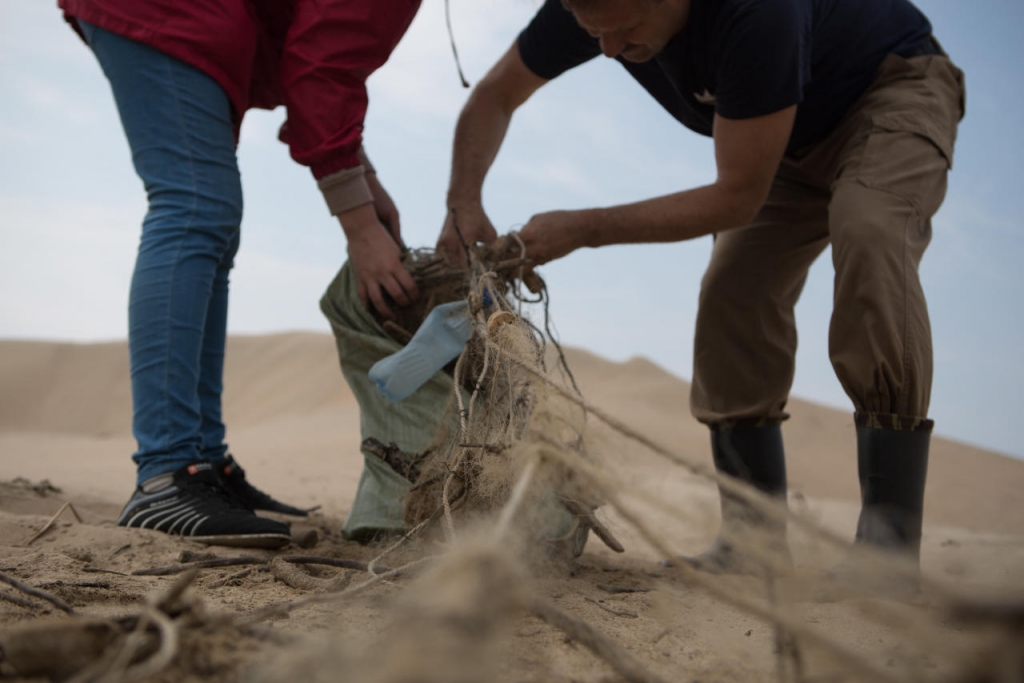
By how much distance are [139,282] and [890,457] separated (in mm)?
1859

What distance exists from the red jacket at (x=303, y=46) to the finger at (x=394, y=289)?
320mm

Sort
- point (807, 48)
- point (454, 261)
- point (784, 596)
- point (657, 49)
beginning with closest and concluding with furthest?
1. point (784, 596)
2. point (807, 48)
3. point (657, 49)
4. point (454, 261)

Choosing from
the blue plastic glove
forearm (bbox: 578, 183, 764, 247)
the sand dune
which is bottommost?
the sand dune

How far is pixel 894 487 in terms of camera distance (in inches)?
69.0

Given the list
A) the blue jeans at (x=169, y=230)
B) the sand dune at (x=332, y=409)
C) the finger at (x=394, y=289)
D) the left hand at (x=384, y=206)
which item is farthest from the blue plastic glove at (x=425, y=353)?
the sand dune at (x=332, y=409)

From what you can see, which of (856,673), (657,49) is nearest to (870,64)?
(657,49)

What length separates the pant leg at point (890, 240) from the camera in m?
1.76

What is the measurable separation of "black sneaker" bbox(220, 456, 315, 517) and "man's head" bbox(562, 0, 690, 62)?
1635 millimetres

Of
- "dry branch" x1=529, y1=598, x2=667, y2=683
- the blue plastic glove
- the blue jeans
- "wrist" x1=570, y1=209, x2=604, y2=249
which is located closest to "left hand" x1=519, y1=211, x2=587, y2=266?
"wrist" x1=570, y1=209, x2=604, y2=249

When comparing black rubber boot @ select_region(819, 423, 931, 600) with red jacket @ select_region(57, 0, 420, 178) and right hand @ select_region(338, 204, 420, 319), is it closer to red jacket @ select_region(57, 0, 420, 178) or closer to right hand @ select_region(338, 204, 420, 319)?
right hand @ select_region(338, 204, 420, 319)

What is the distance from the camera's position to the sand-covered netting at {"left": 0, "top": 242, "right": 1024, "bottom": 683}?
510 millimetres

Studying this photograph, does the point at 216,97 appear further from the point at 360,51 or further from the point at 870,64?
the point at 870,64

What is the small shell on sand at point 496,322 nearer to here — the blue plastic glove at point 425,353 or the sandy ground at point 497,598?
the blue plastic glove at point 425,353

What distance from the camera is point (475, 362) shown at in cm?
163
